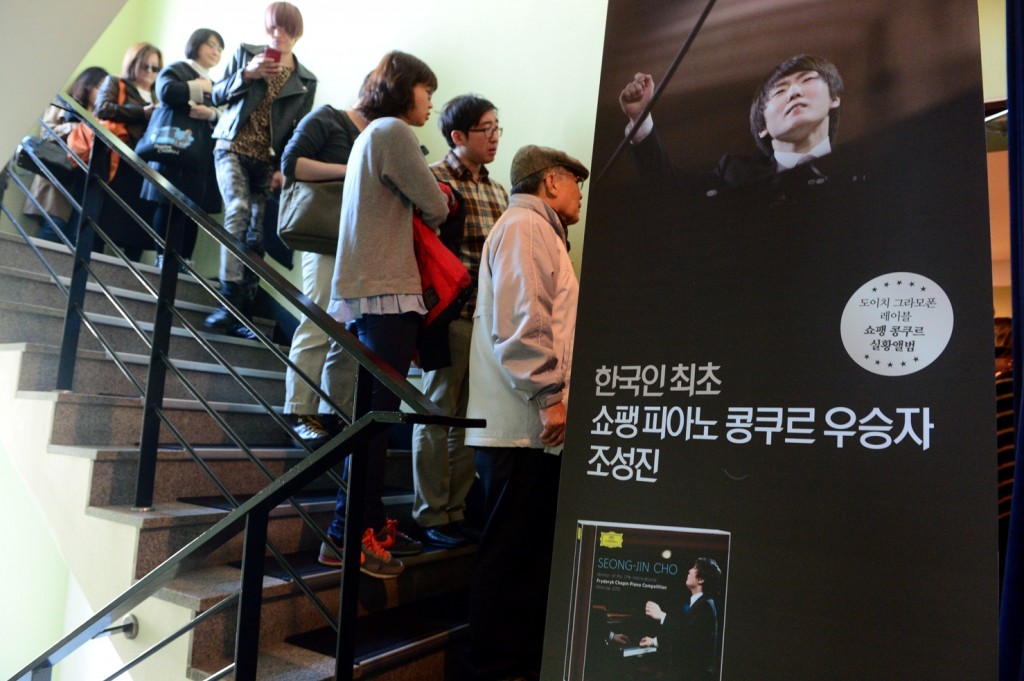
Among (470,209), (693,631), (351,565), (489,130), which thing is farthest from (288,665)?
(489,130)

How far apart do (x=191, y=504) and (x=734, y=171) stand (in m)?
1.79

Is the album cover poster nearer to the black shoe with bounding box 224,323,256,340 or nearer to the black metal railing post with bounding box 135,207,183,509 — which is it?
the black metal railing post with bounding box 135,207,183,509

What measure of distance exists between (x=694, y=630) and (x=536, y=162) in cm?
155

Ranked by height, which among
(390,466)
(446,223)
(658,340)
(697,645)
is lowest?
(697,645)

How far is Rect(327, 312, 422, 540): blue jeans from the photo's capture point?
2.43 m

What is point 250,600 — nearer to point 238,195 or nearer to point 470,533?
point 470,533

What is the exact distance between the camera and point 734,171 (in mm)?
1604

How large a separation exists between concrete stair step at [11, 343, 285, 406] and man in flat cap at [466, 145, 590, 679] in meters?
1.12

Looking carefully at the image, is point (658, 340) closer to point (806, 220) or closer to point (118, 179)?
point (806, 220)

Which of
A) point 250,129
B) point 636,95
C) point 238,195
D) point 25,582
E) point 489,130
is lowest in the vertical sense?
point 25,582

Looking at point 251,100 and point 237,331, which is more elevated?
point 251,100

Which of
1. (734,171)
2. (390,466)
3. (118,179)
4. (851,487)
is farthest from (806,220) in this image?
(118,179)

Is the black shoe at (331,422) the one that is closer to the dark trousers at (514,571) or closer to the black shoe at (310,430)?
the black shoe at (310,430)

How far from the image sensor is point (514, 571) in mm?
2311
